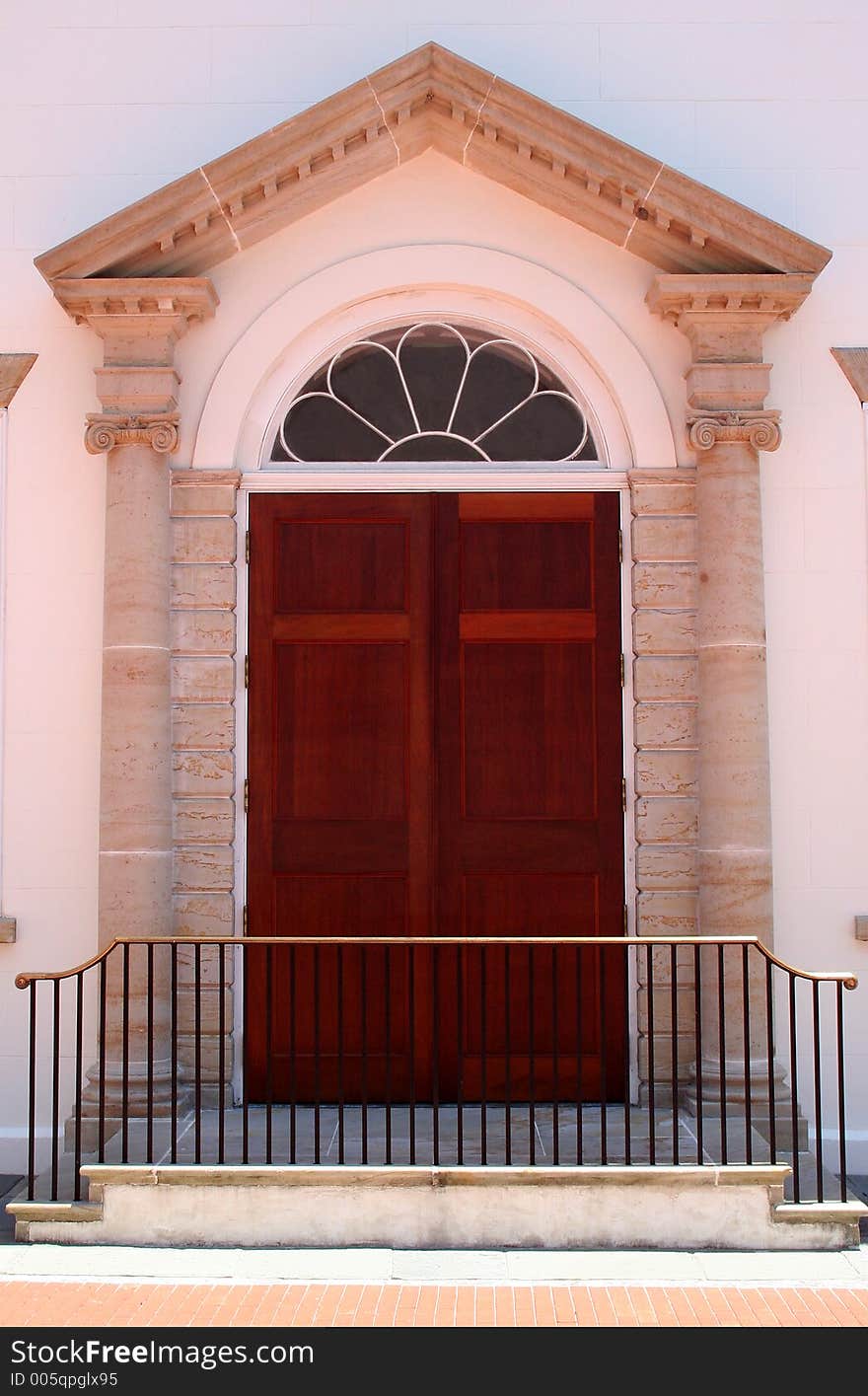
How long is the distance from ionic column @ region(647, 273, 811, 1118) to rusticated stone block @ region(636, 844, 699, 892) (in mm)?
107

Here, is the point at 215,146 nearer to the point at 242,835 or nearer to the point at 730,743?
the point at 242,835

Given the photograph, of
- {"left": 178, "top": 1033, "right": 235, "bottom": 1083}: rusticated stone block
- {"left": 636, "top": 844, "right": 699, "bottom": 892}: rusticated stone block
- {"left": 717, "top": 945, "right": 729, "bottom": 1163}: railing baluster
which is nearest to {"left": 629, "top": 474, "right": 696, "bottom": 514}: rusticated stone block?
{"left": 636, "top": 844, "right": 699, "bottom": 892}: rusticated stone block

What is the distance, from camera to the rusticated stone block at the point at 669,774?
654 cm

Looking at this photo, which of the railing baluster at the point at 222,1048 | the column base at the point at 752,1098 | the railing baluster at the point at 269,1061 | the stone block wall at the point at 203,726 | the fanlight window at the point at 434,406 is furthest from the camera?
the fanlight window at the point at 434,406

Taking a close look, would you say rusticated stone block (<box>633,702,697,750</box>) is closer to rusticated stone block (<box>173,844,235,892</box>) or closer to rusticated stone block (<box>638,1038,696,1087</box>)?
rusticated stone block (<box>638,1038,696,1087</box>)

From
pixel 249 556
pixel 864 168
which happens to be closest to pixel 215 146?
pixel 249 556

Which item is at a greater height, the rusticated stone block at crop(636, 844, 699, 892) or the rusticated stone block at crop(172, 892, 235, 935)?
the rusticated stone block at crop(636, 844, 699, 892)

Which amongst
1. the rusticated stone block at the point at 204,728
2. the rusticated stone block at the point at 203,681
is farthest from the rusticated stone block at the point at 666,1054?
the rusticated stone block at the point at 203,681

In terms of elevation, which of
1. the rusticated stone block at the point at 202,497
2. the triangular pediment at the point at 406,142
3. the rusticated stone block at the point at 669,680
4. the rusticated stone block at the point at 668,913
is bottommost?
the rusticated stone block at the point at 668,913

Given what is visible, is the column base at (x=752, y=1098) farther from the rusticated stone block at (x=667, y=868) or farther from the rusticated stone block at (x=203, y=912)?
the rusticated stone block at (x=203, y=912)

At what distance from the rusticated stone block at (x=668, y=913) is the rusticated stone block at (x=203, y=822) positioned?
7.02 ft

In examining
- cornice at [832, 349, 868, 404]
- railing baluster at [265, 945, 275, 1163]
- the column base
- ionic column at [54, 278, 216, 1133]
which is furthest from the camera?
cornice at [832, 349, 868, 404]

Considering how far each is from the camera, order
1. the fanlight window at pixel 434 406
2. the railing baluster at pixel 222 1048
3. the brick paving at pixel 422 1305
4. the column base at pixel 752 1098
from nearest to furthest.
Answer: the brick paving at pixel 422 1305 < the railing baluster at pixel 222 1048 < the column base at pixel 752 1098 < the fanlight window at pixel 434 406

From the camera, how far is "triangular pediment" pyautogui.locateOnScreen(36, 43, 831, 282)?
248 inches
